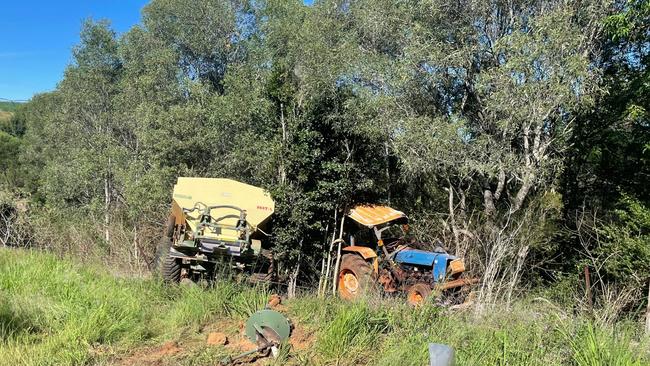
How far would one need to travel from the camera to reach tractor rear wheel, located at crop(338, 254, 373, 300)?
802 centimetres

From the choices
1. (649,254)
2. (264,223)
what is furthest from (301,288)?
(649,254)

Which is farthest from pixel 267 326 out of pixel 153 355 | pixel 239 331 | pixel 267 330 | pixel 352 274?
pixel 352 274

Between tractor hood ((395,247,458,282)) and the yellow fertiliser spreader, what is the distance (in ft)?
7.48

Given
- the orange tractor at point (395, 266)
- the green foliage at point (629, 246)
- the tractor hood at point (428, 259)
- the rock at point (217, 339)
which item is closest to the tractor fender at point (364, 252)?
the orange tractor at point (395, 266)

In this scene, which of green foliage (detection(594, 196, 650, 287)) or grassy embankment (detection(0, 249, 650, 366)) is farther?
green foliage (detection(594, 196, 650, 287))

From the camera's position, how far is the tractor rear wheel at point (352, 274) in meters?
8.02

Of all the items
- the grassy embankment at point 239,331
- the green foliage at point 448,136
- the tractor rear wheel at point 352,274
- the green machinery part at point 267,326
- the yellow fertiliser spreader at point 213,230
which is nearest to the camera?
the grassy embankment at point 239,331

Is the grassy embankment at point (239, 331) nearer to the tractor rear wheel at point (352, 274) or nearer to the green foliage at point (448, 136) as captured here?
the green foliage at point (448, 136)

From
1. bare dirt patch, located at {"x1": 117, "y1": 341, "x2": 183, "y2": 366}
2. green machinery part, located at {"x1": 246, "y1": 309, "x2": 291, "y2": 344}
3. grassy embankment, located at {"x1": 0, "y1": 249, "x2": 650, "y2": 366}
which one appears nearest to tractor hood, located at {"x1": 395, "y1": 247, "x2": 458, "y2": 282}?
grassy embankment, located at {"x1": 0, "y1": 249, "x2": 650, "y2": 366}

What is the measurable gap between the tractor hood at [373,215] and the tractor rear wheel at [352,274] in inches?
26.7

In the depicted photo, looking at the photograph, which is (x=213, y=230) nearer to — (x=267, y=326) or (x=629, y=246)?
(x=267, y=326)

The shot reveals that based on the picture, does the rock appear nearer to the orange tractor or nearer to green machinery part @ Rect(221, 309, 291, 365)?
green machinery part @ Rect(221, 309, 291, 365)

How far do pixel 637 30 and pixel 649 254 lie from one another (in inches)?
141

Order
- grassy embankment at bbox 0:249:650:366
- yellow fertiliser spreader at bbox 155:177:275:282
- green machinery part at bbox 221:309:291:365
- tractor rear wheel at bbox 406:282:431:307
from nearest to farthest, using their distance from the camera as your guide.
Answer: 1. grassy embankment at bbox 0:249:650:366
2. green machinery part at bbox 221:309:291:365
3. tractor rear wheel at bbox 406:282:431:307
4. yellow fertiliser spreader at bbox 155:177:275:282
